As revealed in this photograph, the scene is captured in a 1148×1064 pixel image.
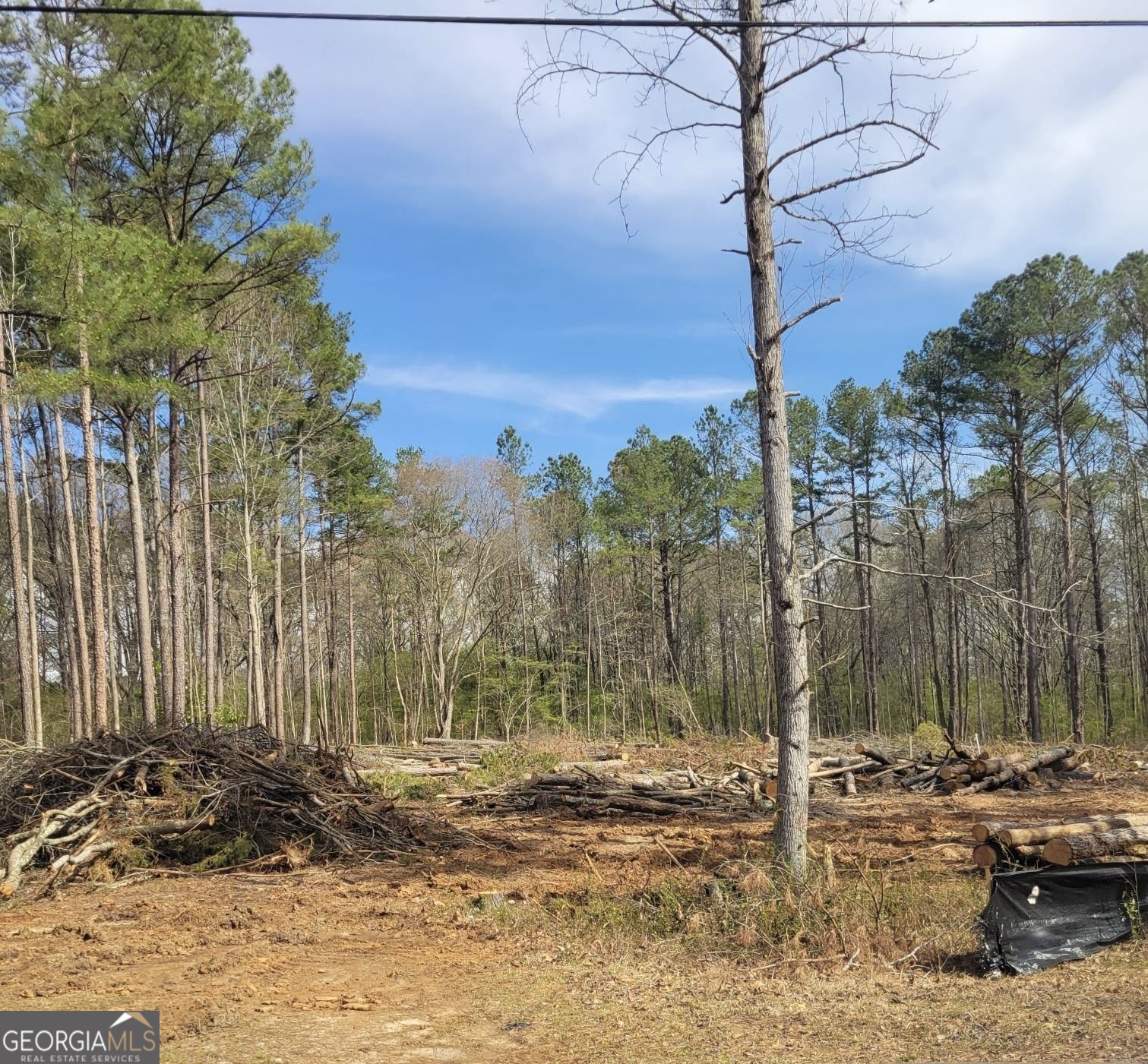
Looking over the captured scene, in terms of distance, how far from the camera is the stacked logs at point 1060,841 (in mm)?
6000

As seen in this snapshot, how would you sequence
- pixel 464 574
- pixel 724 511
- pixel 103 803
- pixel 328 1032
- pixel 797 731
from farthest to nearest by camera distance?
1. pixel 724 511
2. pixel 464 574
3. pixel 103 803
4. pixel 797 731
5. pixel 328 1032

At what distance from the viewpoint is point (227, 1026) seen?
445 centimetres

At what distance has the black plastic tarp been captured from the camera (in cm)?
531

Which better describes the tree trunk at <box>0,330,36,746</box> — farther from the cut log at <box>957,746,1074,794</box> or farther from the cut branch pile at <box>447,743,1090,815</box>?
the cut log at <box>957,746,1074,794</box>

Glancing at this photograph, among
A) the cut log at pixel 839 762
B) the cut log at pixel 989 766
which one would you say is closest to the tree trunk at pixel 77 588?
the cut log at pixel 839 762

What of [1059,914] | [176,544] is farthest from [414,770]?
[1059,914]

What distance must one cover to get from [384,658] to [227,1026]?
3224 centimetres

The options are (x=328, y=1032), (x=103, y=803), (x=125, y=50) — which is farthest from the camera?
(x=125, y=50)

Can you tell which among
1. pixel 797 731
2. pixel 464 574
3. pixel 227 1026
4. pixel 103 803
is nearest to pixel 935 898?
pixel 797 731

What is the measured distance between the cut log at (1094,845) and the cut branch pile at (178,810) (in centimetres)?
649

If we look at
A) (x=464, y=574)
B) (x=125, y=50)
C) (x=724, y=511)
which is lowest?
(x=464, y=574)

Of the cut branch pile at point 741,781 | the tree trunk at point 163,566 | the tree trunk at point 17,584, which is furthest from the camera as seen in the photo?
the tree trunk at point 163,566

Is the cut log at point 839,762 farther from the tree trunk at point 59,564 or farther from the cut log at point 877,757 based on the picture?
the tree trunk at point 59,564

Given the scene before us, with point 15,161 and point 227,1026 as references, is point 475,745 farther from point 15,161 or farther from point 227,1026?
point 227,1026
